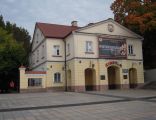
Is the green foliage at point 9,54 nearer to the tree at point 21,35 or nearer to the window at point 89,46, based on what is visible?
the window at point 89,46

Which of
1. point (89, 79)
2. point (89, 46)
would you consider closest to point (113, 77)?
point (89, 79)

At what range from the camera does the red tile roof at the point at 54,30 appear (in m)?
33.3

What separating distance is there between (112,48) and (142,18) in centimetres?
507

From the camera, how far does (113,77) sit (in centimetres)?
3478

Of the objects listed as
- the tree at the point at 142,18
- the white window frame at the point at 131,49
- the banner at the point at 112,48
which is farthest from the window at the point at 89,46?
the tree at the point at 142,18

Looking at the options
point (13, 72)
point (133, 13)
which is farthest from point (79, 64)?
point (13, 72)

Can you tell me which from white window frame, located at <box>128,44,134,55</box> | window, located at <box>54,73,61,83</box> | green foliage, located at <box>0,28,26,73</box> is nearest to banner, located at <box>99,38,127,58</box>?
white window frame, located at <box>128,44,134,55</box>

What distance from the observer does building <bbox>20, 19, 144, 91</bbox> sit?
30.6m

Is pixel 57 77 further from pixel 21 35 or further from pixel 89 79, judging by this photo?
pixel 21 35

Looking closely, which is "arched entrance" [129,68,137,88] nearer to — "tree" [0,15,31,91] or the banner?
the banner

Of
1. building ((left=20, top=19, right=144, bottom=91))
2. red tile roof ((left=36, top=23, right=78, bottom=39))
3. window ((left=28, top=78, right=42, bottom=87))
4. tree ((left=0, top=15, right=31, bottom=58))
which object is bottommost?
window ((left=28, top=78, right=42, bottom=87))

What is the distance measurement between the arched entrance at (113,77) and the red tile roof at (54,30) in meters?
7.41

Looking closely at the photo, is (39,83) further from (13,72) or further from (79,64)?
(13,72)

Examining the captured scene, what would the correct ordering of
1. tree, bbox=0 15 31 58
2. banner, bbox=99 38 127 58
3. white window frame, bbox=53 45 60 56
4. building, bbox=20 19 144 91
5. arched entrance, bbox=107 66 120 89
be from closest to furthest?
building, bbox=20 19 144 91
banner, bbox=99 38 127 58
arched entrance, bbox=107 66 120 89
white window frame, bbox=53 45 60 56
tree, bbox=0 15 31 58
